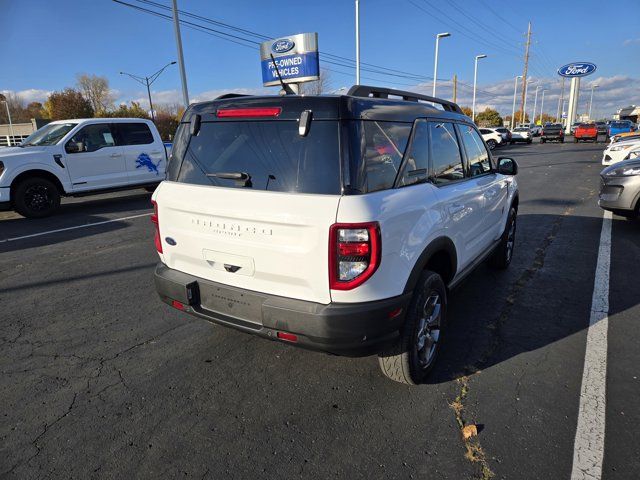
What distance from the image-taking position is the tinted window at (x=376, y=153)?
235cm

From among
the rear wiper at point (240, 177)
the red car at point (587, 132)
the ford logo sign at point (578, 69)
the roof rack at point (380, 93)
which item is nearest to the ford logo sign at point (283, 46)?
the red car at point (587, 132)

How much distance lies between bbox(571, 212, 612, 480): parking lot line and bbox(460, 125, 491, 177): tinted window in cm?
174

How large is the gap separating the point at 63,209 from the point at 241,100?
913 cm

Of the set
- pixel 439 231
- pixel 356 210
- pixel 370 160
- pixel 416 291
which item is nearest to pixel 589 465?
pixel 416 291

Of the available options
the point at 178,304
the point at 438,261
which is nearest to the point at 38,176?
the point at 178,304

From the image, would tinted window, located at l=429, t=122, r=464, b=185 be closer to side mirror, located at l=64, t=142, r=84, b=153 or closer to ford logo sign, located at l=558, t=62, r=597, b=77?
side mirror, located at l=64, t=142, r=84, b=153

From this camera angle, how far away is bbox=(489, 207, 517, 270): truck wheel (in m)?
4.93

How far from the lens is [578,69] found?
62719 mm

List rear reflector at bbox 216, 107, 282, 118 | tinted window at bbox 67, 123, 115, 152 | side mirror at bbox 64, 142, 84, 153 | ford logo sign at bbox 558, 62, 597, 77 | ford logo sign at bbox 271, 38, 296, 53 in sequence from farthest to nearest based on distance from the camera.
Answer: ford logo sign at bbox 558, 62, 597, 77 → ford logo sign at bbox 271, 38, 296, 53 → tinted window at bbox 67, 123, 115, 152 → side mirror at bbox 64, 142, 84, 153 → rear reflector at bbox 216, 107, 282, 118

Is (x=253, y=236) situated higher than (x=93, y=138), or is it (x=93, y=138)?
(x=93, y=138)

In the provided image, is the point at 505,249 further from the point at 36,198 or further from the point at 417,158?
the point at 36,198

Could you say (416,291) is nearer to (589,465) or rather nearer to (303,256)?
(303,256)

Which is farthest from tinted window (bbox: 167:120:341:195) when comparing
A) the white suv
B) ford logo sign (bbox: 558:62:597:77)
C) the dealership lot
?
ford logo sign (bbox: 558:62:597:77)

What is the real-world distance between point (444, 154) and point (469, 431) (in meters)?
2.02
